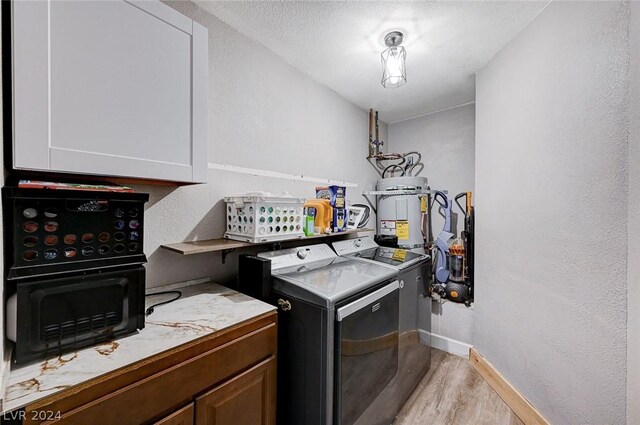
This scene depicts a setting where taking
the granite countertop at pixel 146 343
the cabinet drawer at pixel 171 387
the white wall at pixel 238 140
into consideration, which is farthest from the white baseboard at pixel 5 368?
the white wall at pixel 238 140

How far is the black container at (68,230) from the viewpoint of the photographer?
737 millimetres

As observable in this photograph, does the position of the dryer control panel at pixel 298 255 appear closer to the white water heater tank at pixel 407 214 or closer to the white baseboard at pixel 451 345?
the white water heater tank at pixel 407 214

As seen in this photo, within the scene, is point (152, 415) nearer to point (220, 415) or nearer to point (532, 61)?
point (220, 415)

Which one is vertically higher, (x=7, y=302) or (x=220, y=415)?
(x=7, y=302)

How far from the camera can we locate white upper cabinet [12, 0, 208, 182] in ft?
2.60

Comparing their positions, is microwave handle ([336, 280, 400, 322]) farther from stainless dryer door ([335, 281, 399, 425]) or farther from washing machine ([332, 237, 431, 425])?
washing machine ([332, 237, 431, 425])

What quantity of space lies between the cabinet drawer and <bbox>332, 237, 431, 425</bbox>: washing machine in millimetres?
874

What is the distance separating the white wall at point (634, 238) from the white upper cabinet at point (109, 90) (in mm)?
1876

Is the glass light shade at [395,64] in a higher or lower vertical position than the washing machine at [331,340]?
higher

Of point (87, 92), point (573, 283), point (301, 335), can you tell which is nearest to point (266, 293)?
point (301, 335)

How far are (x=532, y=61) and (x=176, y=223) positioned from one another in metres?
2.42

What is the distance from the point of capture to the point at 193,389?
0.92 m

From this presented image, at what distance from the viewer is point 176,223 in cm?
149

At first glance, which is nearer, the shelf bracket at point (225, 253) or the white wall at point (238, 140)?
the white wall at point (238, 140)
